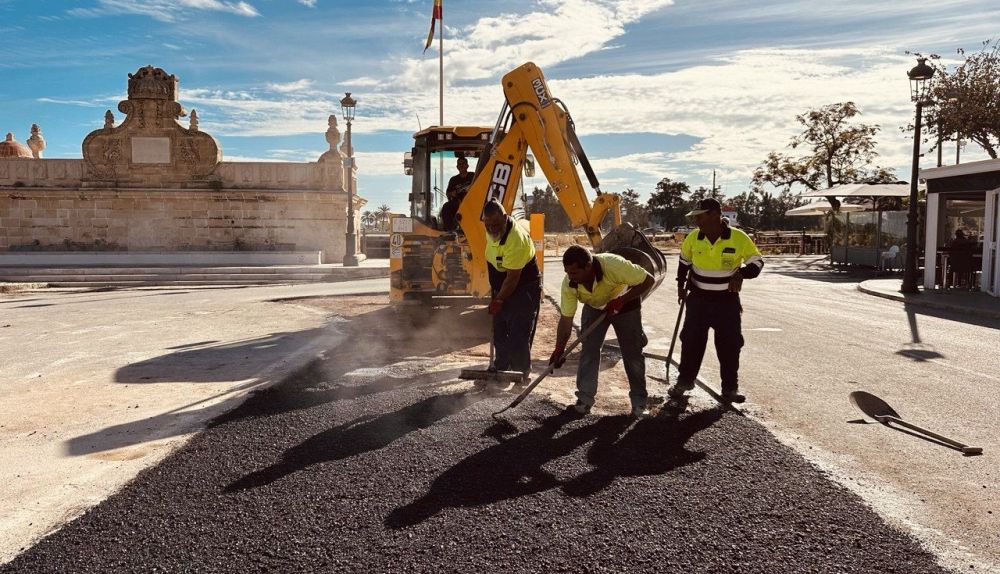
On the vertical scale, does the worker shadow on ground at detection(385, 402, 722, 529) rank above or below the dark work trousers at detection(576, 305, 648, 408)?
below

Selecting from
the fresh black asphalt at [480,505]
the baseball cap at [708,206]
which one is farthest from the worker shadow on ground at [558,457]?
the baseball cap at [708,206]

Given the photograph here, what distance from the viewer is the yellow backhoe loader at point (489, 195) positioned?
8680mm

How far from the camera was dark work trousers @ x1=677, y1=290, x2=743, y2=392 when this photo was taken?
5.82 m

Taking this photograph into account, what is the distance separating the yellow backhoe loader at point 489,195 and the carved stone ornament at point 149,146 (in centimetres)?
1838

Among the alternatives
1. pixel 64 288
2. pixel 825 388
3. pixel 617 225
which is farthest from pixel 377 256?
pixel 825 388

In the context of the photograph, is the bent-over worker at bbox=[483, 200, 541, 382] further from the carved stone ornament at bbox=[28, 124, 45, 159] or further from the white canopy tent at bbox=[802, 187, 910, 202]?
the carved stone ornament at bbox=[28, 124, 45, 159]

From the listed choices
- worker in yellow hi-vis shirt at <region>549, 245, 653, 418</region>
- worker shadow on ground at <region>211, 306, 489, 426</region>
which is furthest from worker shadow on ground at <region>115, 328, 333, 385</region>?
worker in yellow hi-vis shirt at <region>549, 245, 653, 418</region>

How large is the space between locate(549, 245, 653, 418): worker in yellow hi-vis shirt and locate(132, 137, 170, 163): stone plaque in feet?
81.1

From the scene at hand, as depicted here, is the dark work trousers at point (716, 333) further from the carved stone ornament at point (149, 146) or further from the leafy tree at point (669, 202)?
the leafy tree at point (669, 202)

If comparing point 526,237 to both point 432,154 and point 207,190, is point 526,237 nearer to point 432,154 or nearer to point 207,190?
point 432,154

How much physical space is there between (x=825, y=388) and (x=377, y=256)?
27513 mm

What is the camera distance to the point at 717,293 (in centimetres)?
586

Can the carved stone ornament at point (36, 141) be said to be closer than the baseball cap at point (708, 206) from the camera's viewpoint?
No

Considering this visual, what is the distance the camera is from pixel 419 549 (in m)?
3.27
